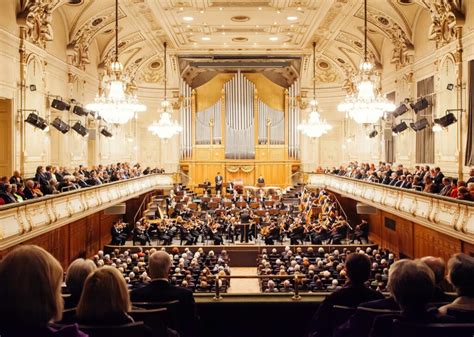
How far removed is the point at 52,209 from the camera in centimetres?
1251

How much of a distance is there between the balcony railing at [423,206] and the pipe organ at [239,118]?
431 inches

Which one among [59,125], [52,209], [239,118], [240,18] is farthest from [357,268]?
[239,118]

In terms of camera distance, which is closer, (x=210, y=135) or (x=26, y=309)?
(x=26, y=309)

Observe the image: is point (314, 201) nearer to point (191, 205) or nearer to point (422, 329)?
point (191, 205)

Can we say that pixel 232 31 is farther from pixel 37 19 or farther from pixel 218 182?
pixel 37 19

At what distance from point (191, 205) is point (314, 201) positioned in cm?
514

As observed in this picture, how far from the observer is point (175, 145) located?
30.7 m

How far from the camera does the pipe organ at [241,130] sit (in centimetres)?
3108

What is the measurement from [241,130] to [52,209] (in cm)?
1983

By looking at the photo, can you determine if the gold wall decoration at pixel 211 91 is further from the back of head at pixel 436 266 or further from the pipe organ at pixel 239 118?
the back of head at pixel 436 266

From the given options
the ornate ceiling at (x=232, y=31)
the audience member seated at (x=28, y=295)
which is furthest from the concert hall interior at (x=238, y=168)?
the ornate ceiling at (x=232, y=31)

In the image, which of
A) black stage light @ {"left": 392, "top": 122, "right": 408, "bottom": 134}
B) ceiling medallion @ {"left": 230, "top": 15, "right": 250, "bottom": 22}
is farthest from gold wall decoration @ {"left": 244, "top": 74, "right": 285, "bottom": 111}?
black stage light @ {"left": 392, "top": 122, "right": 408, "bottom": 134}

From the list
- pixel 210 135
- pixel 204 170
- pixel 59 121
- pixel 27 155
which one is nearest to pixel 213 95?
pixel 210 135

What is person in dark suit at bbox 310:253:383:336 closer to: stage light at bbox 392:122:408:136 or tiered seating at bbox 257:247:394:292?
tiered seating at bbox 257:247:394:292
